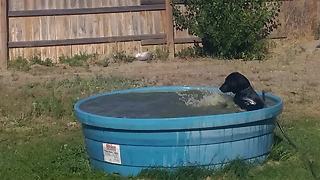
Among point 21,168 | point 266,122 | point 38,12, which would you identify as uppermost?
point 38,12

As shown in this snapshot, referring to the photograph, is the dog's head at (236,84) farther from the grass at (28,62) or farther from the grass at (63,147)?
the grass at (28,62)

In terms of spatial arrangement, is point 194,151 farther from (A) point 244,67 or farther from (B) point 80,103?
(A) point 244,67

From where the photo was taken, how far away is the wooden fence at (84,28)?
1462cm

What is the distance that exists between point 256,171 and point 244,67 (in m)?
7.03

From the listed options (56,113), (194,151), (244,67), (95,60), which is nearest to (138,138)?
(194,151)

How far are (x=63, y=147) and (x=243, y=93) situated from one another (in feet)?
6.49

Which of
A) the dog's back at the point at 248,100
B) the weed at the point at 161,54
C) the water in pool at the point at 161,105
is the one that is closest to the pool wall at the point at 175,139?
the dog's back at the point at 248,100

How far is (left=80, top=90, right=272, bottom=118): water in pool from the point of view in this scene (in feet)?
22.6

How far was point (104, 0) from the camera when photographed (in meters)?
15.0

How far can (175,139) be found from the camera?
20.5ft

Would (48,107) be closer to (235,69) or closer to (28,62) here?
(235,69)

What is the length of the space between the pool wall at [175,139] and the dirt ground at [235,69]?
141 inches

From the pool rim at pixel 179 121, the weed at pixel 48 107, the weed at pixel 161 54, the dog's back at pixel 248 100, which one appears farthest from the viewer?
the weed at pixel 161 54

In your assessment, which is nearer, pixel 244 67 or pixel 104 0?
pixel 244 67
